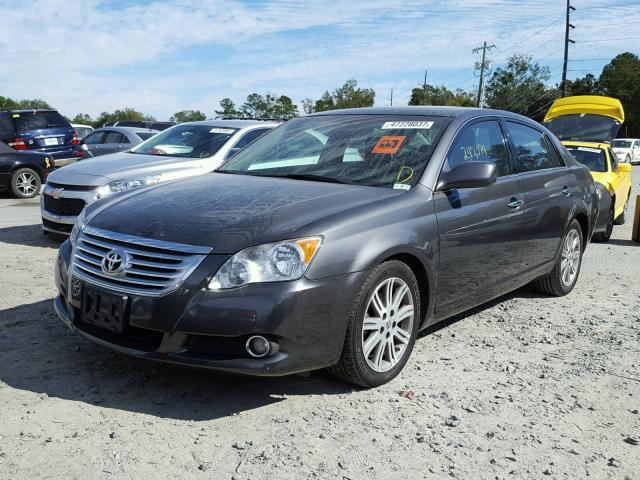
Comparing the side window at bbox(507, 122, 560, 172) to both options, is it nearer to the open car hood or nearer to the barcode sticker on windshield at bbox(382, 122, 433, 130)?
the barcode sticker on windshield at bbox(382, 122, 433, 130)

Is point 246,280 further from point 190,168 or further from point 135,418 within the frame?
point 190,168

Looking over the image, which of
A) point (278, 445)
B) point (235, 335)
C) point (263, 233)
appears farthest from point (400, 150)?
point (278, 445)

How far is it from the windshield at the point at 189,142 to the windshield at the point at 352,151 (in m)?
3.87

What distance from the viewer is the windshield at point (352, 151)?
4.44 meters

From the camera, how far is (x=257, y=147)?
539 cm

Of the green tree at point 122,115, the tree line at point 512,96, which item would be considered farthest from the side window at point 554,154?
the green tree at point 122,115

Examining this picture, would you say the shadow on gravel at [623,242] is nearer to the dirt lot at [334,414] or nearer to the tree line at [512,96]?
the dirt lot at [334,414]

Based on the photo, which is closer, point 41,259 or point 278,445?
point 278,445

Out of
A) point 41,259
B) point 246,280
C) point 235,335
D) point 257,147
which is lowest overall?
point 41,259

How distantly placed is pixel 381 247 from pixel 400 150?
1.02 metres

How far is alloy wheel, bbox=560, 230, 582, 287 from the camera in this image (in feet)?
20.5

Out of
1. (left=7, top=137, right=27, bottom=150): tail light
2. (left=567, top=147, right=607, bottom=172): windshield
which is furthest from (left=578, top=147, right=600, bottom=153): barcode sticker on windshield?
(left=7, top=137, right=27, bottom=150): tail light

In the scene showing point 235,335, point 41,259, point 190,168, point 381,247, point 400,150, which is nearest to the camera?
point 235,335

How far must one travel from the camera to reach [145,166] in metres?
8.41
